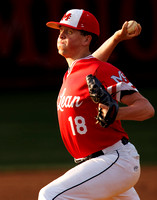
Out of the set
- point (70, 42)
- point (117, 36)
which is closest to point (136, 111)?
point (70, 42)

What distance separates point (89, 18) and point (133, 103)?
986 millimetres

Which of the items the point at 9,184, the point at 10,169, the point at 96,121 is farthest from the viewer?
the point at 10,169

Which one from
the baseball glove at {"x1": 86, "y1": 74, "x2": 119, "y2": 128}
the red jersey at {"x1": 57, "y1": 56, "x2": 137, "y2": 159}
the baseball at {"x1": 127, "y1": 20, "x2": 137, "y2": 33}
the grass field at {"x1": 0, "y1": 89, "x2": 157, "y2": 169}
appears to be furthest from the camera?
the grass field at {"x1": 0, "y1": 89, "x2": 157, "y2": 169}

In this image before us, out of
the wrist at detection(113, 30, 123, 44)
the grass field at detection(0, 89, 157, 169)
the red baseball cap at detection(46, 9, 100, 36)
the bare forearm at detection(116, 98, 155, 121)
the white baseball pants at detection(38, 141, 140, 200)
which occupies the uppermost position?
the red baseball cap at detection(46, 9, 100, 36)

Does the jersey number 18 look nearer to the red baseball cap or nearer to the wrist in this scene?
the red baseball cap

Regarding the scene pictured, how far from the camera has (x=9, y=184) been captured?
8.71 meters

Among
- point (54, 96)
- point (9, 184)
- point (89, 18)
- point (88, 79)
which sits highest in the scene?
point (89, 18)

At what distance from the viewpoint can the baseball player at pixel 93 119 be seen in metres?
4.00

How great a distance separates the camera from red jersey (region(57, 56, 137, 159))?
430 cm

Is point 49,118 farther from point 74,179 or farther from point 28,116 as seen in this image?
point 74,179

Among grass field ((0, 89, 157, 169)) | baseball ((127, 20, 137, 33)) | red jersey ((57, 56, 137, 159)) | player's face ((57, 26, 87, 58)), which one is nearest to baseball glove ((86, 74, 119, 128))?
red jersey ((57, 56, 137, 159))

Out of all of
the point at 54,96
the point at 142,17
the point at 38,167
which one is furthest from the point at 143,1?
the point at 38,167

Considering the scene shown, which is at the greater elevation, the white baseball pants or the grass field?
the white baseball pants

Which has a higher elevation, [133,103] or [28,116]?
[133,103]
